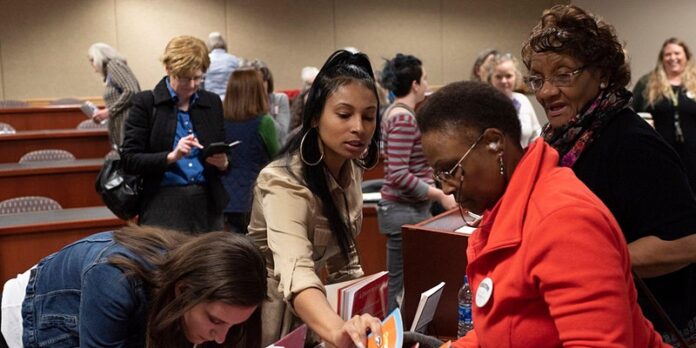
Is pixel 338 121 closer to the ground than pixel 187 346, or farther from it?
farther from it

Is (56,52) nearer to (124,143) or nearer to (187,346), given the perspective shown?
(124,143)

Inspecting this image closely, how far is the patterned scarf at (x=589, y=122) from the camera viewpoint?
1.34 metres

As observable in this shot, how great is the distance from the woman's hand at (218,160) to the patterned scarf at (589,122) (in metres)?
1.87

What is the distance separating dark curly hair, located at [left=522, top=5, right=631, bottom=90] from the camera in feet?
4.38

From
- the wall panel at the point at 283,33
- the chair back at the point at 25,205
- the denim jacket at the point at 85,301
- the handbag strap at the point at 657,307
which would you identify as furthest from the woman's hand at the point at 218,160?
the wall panel at the point at 283,33

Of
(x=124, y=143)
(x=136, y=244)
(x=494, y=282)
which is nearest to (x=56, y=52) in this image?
(x=124, y=143)

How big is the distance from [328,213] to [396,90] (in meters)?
1.69

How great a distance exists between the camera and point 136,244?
153 cm

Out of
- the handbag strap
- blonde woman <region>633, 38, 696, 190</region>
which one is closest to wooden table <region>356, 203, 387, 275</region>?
blonde woman <region>633, 38, 696, 190</region>

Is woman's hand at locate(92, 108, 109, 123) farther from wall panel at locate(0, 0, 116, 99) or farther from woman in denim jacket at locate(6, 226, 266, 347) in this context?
woman in denim jacket at locate(6, 226, 266, 347)

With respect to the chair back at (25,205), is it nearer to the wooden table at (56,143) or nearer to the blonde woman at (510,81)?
the wooden table at (56,143)

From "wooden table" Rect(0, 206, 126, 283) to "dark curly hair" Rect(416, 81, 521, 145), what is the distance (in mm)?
2726

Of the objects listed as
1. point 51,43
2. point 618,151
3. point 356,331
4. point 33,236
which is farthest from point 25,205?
point 51,43

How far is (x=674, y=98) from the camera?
4.68m
